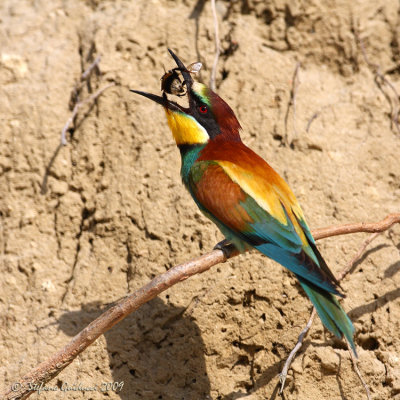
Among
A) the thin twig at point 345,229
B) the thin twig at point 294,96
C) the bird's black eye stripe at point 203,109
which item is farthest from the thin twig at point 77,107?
the thin twig at point 345,229

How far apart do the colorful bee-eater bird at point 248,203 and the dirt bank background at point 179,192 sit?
261mm

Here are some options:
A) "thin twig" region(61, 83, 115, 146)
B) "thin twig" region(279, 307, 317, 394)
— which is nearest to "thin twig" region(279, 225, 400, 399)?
"thin twig" region(279, 307, 317, 394)

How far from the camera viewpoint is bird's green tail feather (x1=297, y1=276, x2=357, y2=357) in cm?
187

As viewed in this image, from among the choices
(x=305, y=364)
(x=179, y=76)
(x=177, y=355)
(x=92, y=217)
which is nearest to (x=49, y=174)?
(x=92, y=217)

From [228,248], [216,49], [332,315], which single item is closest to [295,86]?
[216,49]

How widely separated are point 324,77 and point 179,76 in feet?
2.79

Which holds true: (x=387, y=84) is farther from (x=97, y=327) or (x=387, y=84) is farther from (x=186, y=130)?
(x=97, y=327)

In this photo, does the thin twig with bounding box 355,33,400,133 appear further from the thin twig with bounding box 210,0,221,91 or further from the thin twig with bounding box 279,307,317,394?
the thin twig with bounding box 279,307,317,394

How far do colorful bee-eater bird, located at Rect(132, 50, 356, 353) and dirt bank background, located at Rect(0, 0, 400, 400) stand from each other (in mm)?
261

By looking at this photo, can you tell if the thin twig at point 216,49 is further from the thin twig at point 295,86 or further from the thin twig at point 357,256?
the thin twig at point 357,256

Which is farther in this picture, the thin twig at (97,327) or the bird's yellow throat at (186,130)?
the bird's yellow throat at (186,130)

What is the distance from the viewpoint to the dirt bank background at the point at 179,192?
226cm

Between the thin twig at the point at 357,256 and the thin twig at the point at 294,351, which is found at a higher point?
the thin twig at the point at 357,256

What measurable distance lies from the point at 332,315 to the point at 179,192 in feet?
3.13
